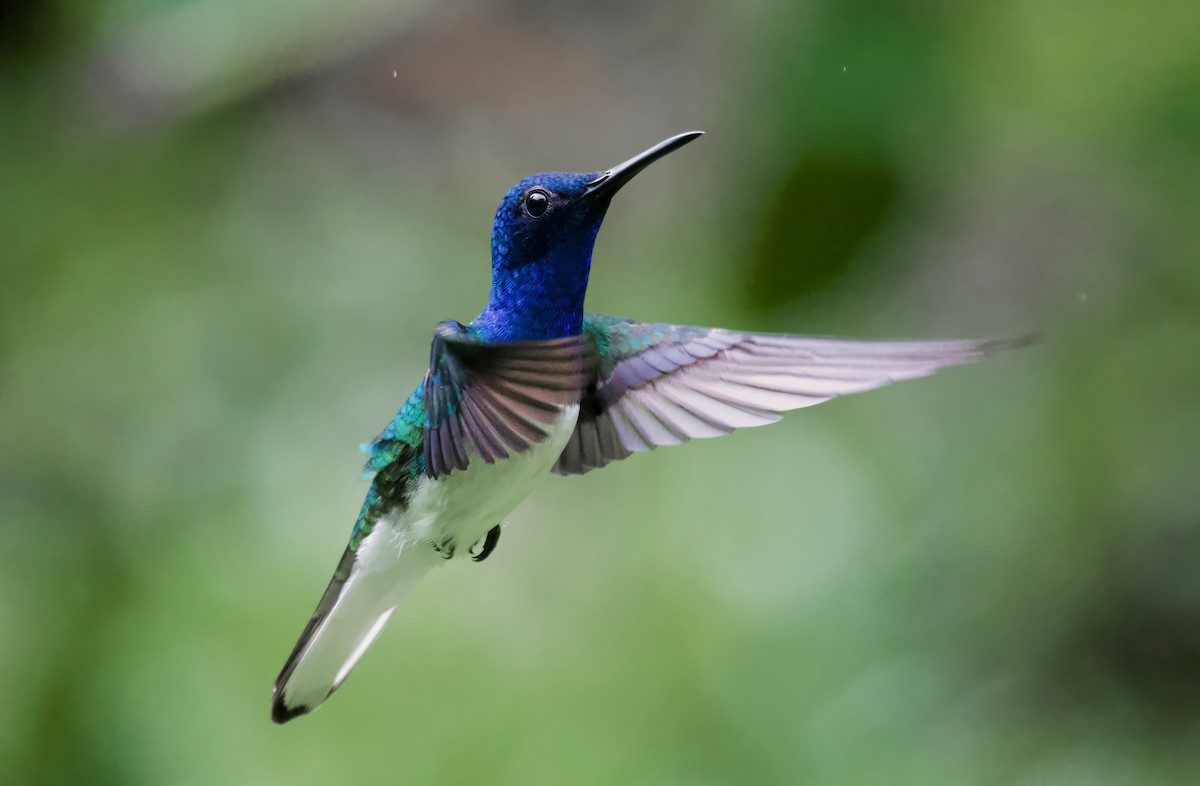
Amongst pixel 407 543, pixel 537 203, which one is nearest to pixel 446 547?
pixel 407 543

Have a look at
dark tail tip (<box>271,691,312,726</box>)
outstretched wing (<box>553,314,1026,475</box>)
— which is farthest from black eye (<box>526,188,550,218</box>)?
dark tail tip (<box>271,691,312,726</box>)

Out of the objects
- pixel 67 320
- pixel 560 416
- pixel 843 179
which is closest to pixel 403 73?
pixel 67 320

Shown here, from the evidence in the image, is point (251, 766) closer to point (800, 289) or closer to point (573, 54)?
point (800, 289)

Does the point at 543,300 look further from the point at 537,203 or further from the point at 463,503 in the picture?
the point at 463,503

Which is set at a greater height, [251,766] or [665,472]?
[665,472]

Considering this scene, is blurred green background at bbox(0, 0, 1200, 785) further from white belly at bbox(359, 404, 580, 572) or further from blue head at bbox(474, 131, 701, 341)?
blue head at bbox(474, 131, 701, 341)

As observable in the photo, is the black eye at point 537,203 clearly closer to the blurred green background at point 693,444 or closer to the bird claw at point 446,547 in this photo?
the bird claw at point 446,547
